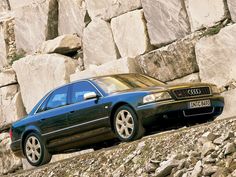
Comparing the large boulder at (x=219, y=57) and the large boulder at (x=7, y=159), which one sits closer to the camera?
the large boulder at (x=219, y=57)

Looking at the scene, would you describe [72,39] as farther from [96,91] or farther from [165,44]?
[96,91]

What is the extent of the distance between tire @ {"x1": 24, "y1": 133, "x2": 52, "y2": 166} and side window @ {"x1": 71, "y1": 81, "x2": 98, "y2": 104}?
0.99 meters

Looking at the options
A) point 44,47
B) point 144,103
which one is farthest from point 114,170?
point 44,47

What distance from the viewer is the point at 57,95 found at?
15.6 m

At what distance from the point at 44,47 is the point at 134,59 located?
343 centimetres

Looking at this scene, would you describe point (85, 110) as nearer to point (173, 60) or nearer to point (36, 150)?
point (36, 150)

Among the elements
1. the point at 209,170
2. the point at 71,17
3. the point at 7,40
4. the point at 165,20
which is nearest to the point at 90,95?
the point at 209,170

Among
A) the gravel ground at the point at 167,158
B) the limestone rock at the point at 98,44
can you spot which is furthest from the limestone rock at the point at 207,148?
the limestone rock at the point at 98,44

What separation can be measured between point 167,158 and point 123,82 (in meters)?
3.47

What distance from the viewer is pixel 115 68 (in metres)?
19.9

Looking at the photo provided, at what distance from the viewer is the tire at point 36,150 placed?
51.0ft

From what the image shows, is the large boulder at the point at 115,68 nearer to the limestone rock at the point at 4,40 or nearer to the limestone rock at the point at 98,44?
the limestone rock at the point at 98,44

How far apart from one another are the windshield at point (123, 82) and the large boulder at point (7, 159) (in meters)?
7.72

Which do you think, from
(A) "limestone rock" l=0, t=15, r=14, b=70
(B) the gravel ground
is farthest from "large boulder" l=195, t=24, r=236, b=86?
(A) "limestone rock" l=0, t=15, r=14, b=70
